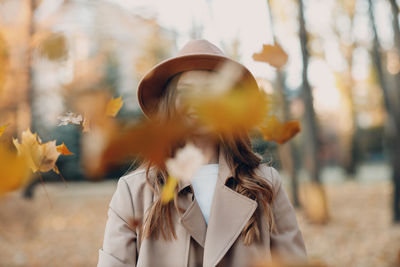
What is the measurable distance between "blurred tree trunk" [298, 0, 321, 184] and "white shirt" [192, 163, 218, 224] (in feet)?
15.1

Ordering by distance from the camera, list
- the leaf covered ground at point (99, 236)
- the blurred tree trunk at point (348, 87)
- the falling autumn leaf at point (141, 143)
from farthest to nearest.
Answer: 1. the blurred tree trunk at point (348, 87)
2. the leaf covered ground at point (99, 236)
3. the falling autumn leaf at point (141, 143)

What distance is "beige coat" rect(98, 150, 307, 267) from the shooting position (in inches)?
53.2

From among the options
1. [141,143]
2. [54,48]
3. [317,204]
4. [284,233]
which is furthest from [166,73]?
[317,204]

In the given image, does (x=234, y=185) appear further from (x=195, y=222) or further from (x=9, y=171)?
(x=9, y=171)

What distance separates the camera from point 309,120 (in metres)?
5.95

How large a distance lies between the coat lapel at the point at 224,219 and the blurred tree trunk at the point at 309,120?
4716 millimetres

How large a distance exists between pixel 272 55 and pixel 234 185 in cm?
73

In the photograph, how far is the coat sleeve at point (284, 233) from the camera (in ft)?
4.91

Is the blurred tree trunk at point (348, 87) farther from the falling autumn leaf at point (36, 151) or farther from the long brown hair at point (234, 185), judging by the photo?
the falling autumn leaf at point (36, 151)

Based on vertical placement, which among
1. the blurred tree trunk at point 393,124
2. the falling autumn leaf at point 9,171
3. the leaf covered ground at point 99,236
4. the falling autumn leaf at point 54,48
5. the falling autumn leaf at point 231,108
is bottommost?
the leaf covered ground at point 99,236

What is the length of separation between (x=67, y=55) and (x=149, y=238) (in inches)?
32.6

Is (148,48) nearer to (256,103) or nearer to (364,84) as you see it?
(256,103)

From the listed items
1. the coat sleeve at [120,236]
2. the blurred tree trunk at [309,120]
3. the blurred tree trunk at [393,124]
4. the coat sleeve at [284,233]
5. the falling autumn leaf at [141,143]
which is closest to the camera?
the falling autumn leaf at [141,143]

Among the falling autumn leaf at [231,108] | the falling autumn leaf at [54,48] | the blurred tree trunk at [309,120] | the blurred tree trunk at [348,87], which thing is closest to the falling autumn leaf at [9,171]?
the falling autumn leaf at [231,108]
